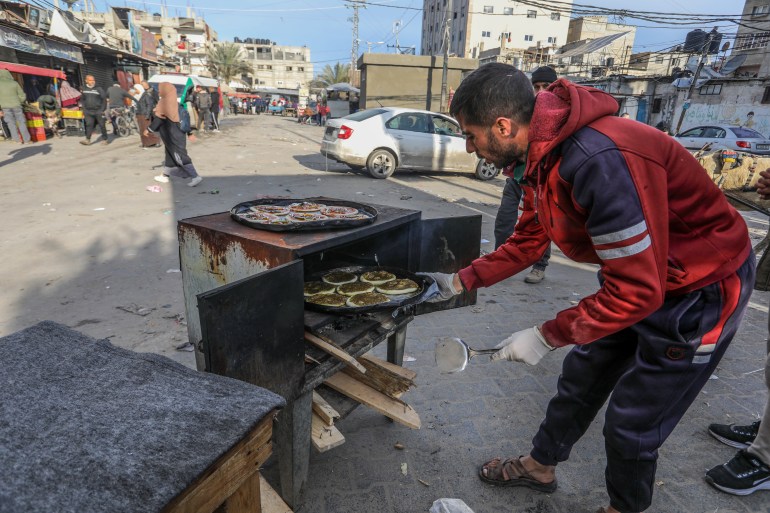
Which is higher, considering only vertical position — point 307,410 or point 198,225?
point 198,225

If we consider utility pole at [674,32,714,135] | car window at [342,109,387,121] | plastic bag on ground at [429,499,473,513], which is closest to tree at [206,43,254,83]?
utility pole at [674,32,714,135]

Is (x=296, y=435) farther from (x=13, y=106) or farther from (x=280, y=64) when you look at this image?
(x=280, y=64)

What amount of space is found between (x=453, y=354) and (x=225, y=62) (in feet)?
177

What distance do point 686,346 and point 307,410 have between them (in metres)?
1.47

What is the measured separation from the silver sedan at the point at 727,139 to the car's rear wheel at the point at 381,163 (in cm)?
975

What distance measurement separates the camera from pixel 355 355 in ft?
6.61

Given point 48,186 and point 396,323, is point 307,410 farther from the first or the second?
point 48,186

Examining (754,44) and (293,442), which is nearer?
(293,442)

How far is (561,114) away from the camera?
1390 millimetres

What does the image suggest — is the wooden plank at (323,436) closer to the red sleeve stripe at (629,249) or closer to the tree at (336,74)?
the red sleeve stripe at (629,249)

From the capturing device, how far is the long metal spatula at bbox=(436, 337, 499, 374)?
1804 millimetres

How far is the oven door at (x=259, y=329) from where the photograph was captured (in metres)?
1.34

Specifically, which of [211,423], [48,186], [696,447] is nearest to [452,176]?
[48,186]

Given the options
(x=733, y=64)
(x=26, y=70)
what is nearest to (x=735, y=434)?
(x=26, y=70)
